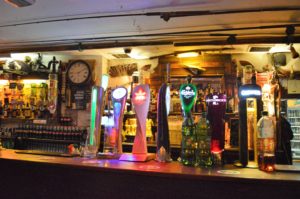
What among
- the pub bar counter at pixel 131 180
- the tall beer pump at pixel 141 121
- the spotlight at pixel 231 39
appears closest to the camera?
the pub bar counter at pixel 131 180

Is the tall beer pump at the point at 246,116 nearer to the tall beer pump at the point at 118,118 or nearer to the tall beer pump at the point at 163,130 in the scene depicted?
the tall beer pump at the point at 163,130

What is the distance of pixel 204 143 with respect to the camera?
2211 millimetres

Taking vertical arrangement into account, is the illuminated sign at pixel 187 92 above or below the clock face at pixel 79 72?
below

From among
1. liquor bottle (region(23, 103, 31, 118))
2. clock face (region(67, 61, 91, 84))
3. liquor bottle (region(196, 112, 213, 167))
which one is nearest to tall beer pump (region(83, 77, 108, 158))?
liquor bottle (region(196, 112, 213, 167))

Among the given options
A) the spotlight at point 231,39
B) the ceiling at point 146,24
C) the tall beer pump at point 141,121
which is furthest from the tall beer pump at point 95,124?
the spotlight at point 231,39

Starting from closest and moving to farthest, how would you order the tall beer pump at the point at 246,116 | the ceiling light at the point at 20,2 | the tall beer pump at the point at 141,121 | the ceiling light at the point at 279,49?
1. the tall beer pump at the point at 246,116
2. the tall beer pump at the point at 141,121
3. the ceiling light at the point at 20,2
4. the ceiling light at the point at 279,49

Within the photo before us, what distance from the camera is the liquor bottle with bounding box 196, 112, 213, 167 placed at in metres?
2.21

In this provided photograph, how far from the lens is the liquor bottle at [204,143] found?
7.27 feet

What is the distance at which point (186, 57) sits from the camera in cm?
590

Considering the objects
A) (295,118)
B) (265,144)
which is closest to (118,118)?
(265,144)

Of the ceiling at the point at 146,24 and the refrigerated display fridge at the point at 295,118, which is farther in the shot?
the refrigerated display fridge at the point at 295,118

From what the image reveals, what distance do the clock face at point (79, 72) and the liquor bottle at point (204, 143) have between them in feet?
13.9

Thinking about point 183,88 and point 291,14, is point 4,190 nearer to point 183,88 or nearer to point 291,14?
point 183,88

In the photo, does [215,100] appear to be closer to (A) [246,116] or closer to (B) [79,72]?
(A) [246,116]
